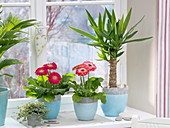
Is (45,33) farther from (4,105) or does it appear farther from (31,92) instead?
(4,105)

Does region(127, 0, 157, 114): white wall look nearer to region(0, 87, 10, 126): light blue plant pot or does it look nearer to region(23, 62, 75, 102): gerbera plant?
region(23, 62, 75, 102): gerbera plant

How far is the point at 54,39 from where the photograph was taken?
3.52 metres

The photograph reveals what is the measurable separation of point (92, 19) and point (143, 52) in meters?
0.54

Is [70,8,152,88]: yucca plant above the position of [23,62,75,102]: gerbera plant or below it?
above

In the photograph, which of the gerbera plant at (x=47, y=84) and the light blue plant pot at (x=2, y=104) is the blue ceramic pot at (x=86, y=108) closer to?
the gerbera plant at (x=47, y=84)

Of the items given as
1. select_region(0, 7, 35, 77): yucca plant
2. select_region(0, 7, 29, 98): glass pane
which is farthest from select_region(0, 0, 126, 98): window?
select_region(0, 7, 35, 77): yucca plant

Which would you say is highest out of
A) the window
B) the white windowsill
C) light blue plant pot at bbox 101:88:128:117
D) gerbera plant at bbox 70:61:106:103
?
the window

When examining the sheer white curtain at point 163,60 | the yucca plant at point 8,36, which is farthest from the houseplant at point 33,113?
the sheer white curtain at point 163,60

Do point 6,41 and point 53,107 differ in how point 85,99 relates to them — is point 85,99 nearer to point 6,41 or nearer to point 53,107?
point 53,107

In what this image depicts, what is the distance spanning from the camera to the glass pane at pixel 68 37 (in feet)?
11.5

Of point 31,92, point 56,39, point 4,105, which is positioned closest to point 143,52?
point 56,39

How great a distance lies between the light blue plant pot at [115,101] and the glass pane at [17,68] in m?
0.71

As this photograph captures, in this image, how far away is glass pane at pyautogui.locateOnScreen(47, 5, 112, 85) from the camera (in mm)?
3508

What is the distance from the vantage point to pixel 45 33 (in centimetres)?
344
